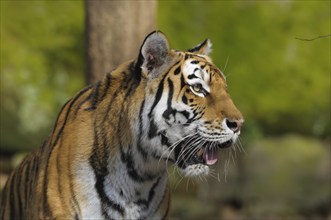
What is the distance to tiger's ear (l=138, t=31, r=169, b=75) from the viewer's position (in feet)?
14.0

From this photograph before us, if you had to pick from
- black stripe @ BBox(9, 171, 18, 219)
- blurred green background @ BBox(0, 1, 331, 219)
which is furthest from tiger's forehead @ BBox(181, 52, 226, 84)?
blurred green background @ BBox(0, 1, 331, 219)

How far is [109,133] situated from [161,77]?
39 centimetres

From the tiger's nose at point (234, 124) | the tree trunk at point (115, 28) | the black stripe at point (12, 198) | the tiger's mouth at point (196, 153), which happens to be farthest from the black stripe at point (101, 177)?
the tree trunk at point (115, 28)

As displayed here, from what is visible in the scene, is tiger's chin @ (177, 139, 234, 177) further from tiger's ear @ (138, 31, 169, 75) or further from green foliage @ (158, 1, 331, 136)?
green foliage @ (158, 1, 331, 136)

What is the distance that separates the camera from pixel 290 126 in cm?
851

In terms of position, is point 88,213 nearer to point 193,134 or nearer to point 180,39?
point 193,134

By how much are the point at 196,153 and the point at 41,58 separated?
4406 mm

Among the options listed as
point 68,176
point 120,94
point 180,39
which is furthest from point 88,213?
point 180,39

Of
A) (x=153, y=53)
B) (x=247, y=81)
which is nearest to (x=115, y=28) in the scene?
(x=153, y=53)

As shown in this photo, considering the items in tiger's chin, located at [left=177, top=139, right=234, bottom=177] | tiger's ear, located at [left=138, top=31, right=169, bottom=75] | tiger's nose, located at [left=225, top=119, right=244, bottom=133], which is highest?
tiger's ear, located at [left=138, top=31, right=169, bottom=75]

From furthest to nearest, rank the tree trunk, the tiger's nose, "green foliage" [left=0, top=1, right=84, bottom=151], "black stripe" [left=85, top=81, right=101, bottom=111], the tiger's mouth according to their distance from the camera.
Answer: "green foliage" [left=0, top=1, right=84, bottom=151] < the tree trunk < "black stripe" [left=85, top=81, right=101, bottom=111] < the tiger's mouth < the tiger's nose

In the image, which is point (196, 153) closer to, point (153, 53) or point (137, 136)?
point (137, 136)

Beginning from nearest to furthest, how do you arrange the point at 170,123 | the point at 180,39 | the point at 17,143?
the point at 170,123
the point at 180,39
the point at 17,143

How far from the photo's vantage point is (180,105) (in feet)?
14.2
